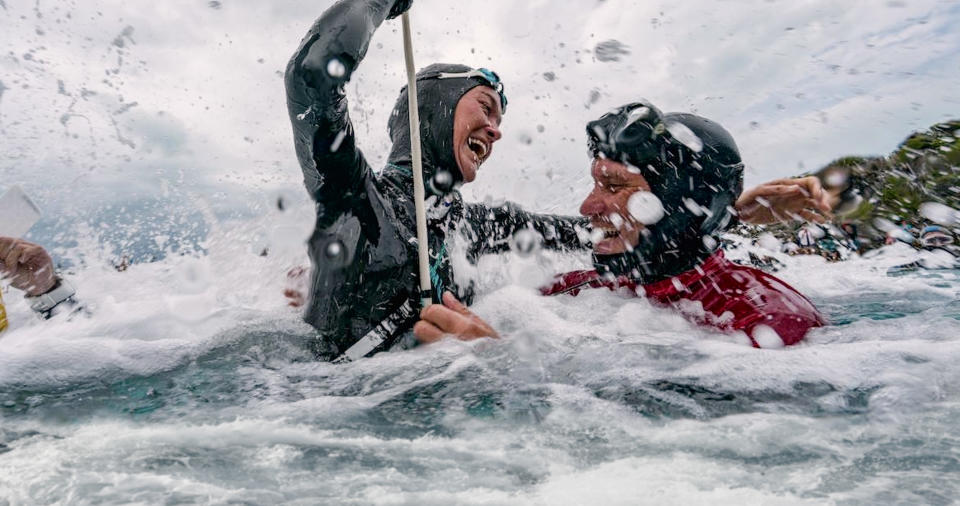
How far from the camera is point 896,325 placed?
169 inches

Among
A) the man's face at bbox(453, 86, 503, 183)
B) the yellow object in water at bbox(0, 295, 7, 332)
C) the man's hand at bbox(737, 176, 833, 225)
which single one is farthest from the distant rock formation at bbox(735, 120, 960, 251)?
the yellow object in water at bbox(0, 295, 7, 332)

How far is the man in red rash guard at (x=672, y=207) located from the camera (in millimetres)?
3986

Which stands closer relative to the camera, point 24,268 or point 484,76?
point 484,76

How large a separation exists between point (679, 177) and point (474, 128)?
1.37 meters

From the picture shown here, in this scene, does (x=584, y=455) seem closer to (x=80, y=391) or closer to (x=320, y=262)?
(x=320, y=262)

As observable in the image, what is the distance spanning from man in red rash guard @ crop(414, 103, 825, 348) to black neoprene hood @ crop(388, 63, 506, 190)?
38.3 inches

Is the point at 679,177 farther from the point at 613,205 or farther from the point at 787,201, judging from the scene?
the point at 787,201

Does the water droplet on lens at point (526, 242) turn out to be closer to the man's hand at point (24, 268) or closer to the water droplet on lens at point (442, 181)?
the water droplet on lens at point (442, 181)

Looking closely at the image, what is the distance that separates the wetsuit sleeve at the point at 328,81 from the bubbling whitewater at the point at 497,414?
120 centimetres

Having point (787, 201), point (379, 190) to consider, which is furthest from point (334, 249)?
point (787, 201)

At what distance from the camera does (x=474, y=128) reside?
14.0ft

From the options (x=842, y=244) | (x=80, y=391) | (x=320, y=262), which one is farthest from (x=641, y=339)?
(x=842, y=244)

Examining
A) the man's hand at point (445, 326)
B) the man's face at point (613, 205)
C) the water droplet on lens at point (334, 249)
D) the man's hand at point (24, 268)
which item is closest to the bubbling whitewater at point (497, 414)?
the man's hand at point (445, 326)

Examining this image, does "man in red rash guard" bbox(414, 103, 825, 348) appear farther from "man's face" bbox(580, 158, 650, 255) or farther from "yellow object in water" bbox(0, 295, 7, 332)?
"yellow object in water" bbox(0, 295, 7, 332)
